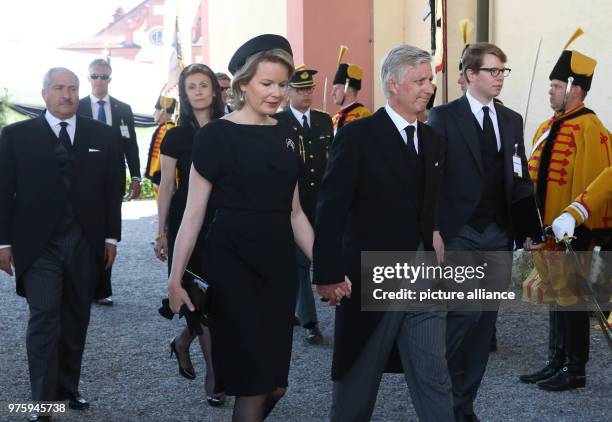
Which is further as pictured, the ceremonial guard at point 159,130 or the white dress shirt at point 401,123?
the ceremonial guard at point 159,130

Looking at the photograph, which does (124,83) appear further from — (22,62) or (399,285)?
(399,285)

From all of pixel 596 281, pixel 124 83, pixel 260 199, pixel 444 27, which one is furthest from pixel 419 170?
pixel 124 83

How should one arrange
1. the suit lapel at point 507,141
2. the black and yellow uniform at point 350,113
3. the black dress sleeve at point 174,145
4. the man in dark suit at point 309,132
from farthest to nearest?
1. the black and yellow uniform at point 350,113
2. the man in dark suit at point 309,132
3. the black dress sleeve at point 174,145
4. the suit lapel at point 507,141

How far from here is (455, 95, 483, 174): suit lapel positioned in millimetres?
4855

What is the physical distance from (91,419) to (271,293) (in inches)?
73.6

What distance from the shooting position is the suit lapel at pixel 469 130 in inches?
191

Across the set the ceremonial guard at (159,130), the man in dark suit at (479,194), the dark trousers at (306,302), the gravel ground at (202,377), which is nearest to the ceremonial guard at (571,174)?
the gravel ground at (202,377)

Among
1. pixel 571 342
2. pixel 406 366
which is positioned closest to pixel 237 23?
pixel 571 342

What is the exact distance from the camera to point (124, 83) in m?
24.0

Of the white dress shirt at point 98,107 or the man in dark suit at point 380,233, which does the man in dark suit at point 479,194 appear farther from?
the white dress shirt at point 98,107

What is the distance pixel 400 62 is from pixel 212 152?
0.95 m

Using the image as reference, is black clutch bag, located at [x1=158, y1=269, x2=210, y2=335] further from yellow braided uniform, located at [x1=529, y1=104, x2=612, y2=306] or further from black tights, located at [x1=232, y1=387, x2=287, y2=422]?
yellow braided uniform, located at [x1=529, y1=104, x2=612, y2=306]

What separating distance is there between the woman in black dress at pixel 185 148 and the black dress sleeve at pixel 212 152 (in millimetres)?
1547

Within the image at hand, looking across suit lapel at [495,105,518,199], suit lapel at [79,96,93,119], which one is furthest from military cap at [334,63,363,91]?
suit lapel at [495,105,518,199]
